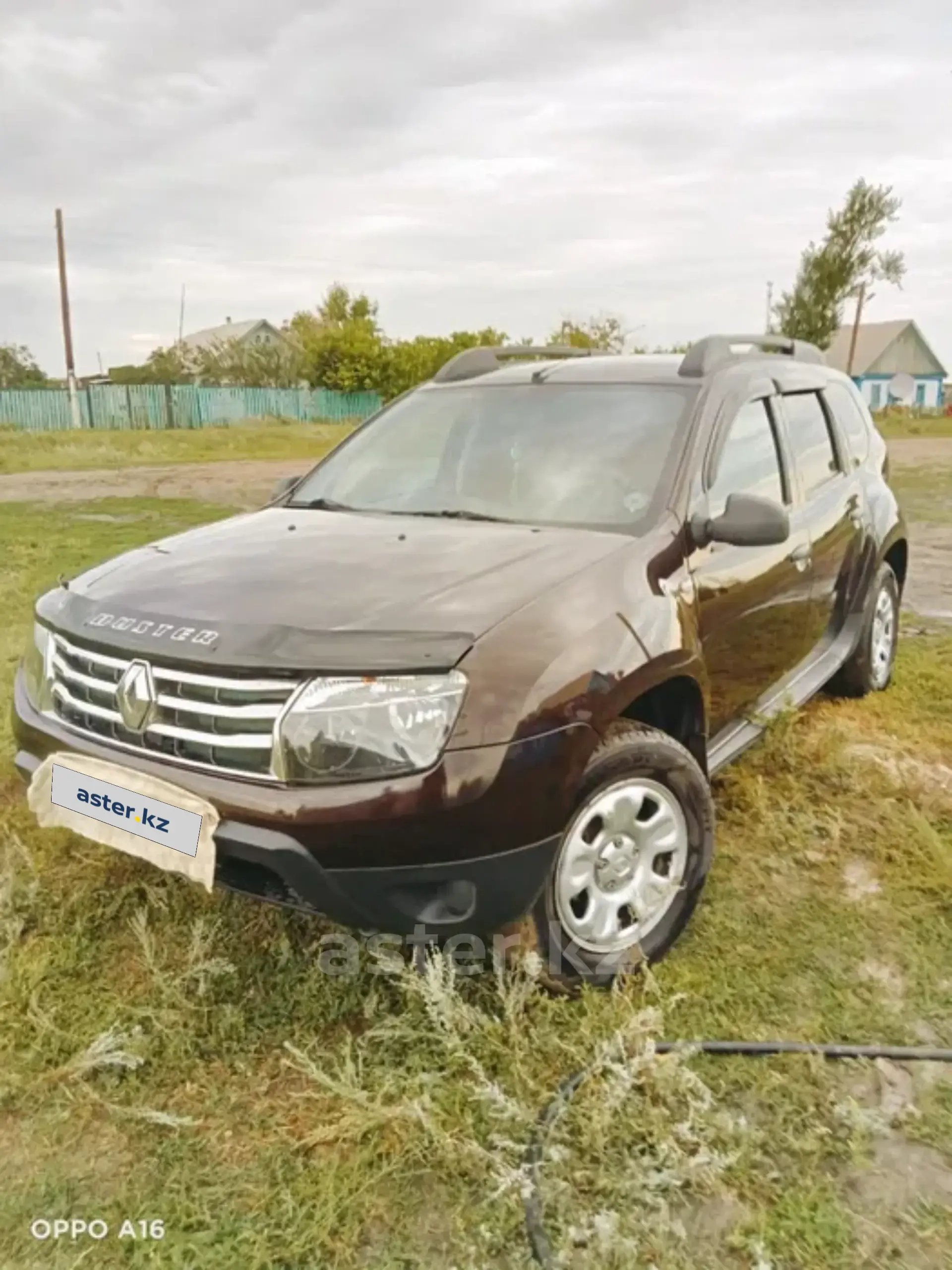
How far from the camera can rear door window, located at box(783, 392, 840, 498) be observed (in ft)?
12.8

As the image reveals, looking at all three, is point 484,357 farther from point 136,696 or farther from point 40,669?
point 136,696

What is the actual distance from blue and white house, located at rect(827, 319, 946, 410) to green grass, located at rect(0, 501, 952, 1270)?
61407mm

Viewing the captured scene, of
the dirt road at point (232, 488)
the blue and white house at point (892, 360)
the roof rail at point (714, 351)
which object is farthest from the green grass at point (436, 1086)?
the blue and white house at point (892, 360)

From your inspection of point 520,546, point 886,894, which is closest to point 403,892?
point 520,546

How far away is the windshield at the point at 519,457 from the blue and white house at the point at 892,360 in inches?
2374

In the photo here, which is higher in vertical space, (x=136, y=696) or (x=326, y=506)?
(x=326, y=506)

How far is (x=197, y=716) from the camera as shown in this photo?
2266mm

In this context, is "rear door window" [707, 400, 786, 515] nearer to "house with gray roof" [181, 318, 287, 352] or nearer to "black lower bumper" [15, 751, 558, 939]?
"black lower bumper" [15, 751, 558, 939]

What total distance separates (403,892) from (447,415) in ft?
7.06

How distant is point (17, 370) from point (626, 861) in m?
61.0

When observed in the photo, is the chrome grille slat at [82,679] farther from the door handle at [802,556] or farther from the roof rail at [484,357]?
the door handle at [802,556]

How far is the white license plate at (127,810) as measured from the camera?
2.25m

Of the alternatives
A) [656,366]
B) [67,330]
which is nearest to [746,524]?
[656,366]

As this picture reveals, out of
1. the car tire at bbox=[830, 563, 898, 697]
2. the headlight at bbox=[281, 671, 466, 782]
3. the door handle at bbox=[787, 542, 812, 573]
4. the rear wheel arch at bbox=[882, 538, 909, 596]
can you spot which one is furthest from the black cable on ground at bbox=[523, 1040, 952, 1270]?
the rear wheel arch at bbox=[882, 538, 909, 596]
